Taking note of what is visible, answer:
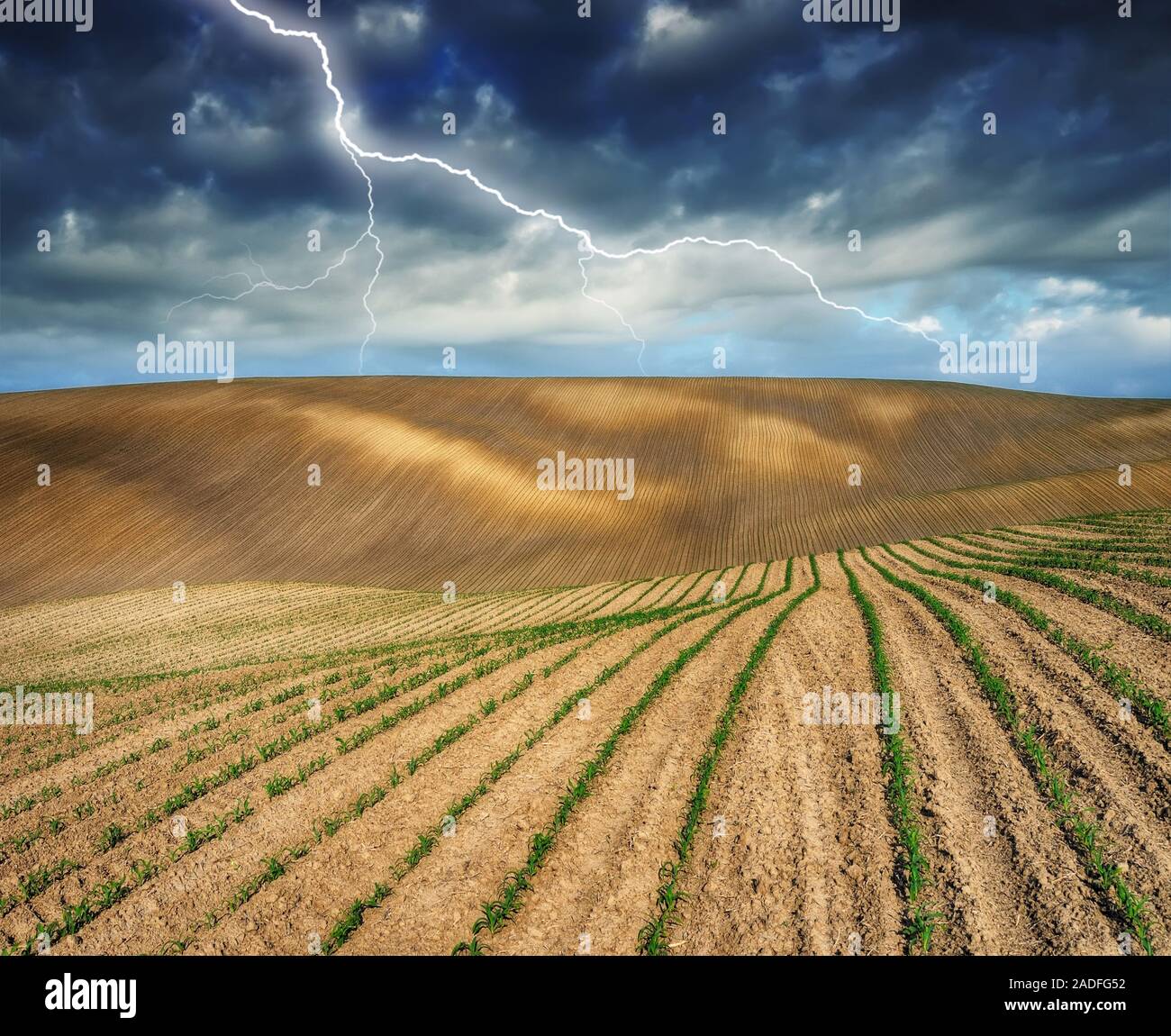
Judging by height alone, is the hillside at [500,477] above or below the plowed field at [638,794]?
above

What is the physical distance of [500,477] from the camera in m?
55.7

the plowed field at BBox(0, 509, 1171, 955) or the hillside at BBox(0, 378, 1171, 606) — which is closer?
the plowed field at BBox(0, 509, 1171, 955)

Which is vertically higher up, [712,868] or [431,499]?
[431,499]

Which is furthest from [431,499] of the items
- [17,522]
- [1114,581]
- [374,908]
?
[374,908]

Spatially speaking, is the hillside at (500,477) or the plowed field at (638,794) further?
the hillside at (500,477)

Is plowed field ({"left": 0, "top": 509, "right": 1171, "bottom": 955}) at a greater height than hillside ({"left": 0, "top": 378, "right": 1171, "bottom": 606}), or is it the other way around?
hillside ({"left": 0, "top": 378, "right": 1171, "bottom": 606})

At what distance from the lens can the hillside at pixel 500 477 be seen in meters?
43.6

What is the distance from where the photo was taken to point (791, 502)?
51844 mm

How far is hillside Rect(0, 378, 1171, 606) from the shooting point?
43594 millimetres

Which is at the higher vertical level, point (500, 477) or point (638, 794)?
point (500, 477)

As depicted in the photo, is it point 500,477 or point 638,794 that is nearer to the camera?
point 638,794
